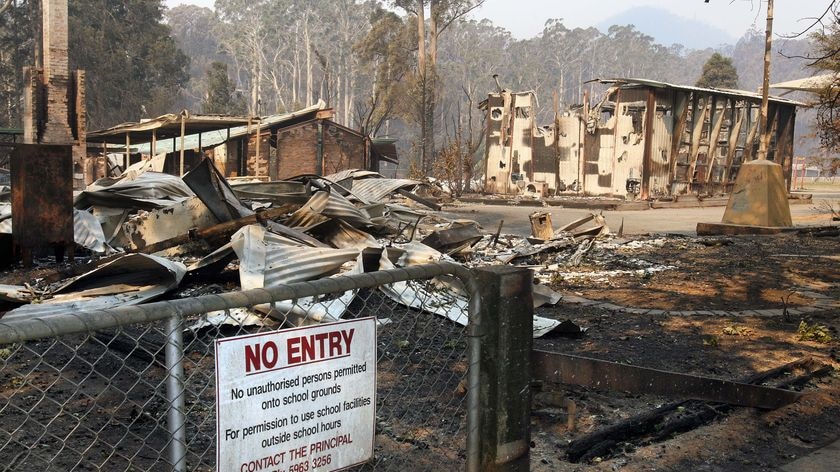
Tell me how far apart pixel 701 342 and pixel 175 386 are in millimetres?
5003

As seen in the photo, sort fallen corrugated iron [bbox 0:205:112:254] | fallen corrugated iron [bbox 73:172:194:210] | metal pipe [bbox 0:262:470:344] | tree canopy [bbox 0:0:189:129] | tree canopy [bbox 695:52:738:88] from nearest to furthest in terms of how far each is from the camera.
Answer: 1. metal pipe [bbox 0:262:470:344]
2. fallen corrugated iron [bbox 0:205:112:254]
3. fallen corrugated iron [bbox 73:172:194:210]
4. tree canopy [bbox 0:0:189:129]
5. tree canopy [bbox 695:52:738:88]

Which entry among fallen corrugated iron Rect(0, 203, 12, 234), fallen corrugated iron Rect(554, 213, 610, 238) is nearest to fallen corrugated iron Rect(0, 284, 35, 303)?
fallen corrugated iron Rect(0, 203, 12, 234)

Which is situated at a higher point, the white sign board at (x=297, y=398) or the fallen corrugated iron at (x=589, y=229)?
the white sign board at (x=297, y=398)

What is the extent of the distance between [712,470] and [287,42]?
276ft

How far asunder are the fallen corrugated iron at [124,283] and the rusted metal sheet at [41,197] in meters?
2.33

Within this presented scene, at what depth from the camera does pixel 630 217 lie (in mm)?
18922

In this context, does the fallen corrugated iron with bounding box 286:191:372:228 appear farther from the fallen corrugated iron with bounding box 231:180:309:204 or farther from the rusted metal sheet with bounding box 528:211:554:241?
the rusted metal sheet with bounding box 528:211:554:241

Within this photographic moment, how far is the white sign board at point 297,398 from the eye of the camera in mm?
1970

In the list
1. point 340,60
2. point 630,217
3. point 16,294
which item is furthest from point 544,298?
point 340,60

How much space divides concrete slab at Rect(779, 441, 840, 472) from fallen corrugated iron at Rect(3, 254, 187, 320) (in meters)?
4.66

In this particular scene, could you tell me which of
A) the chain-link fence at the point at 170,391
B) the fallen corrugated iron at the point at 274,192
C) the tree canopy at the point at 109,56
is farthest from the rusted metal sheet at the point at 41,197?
the tree canopy at the point at 109,56

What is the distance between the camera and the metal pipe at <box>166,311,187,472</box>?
2.02 meters

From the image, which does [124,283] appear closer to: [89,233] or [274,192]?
[89,233]

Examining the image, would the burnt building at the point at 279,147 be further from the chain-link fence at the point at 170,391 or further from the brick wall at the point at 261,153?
the chain-link fence at the point at 170,391
